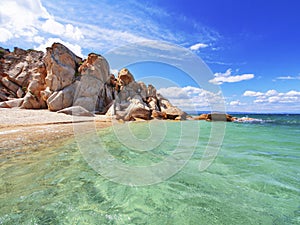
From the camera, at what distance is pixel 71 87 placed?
2294cm

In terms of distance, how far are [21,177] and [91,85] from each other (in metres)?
21.1

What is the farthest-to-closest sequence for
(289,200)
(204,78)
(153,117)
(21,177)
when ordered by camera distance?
(153,117) < (204,78) < (21,177) < (289,200)

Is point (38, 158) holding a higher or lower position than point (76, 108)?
lower

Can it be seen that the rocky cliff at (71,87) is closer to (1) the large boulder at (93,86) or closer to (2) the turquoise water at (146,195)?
(1) the large boulder at (93,86)

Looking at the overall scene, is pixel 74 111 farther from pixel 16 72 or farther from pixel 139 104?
pixel 16 72

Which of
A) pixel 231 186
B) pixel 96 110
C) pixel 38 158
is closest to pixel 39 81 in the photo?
pixel 96 110

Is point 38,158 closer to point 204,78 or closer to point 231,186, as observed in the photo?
point 231,186

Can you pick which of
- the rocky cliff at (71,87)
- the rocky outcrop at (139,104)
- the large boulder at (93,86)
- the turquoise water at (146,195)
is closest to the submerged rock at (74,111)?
the rocky cliff at (71,87)

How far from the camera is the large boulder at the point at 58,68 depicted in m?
22.3

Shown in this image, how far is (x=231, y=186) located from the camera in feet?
14.2

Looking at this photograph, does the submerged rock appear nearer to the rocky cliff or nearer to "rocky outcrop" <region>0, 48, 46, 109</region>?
the rocky cliff

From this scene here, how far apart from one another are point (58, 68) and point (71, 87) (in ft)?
10.6

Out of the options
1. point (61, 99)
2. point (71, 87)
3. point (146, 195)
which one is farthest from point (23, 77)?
point (146, 195)

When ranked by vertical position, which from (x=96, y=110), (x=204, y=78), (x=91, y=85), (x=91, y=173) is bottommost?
(x=91, y=173)
